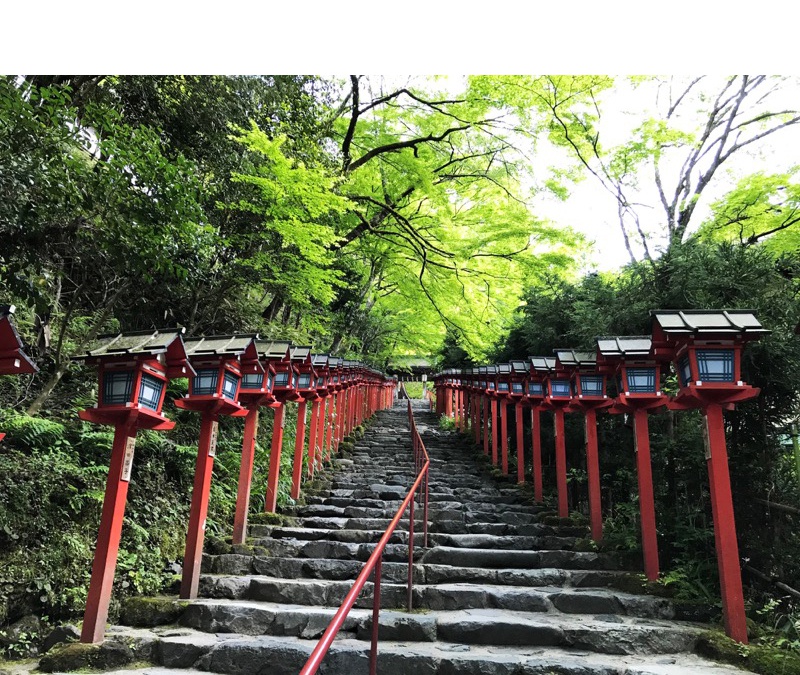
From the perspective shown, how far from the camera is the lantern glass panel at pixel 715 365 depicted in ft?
15.4

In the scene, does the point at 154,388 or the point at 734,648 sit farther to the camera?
the point at 154,388

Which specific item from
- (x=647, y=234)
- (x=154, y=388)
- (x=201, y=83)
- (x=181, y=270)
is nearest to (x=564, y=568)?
(x=154, y=388)

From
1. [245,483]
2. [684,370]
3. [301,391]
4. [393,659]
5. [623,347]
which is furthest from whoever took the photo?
[301,391]

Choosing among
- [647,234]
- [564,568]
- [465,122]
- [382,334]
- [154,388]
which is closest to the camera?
[154,388]

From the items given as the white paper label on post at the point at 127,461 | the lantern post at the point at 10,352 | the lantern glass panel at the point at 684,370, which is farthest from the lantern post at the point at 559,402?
the lantern post at the point at 10,352

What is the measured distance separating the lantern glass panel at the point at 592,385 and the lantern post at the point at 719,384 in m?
2.13

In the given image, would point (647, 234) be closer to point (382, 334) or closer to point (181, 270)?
point (181, 270)

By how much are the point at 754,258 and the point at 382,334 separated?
1800cm

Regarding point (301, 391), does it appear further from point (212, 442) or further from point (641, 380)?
point (641, 380)

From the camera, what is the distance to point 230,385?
5559 mm

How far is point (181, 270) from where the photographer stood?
248 inches

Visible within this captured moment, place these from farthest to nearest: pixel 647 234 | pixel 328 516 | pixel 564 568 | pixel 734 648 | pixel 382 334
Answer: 1. pixel 382 334
2. pixel 647 234
3. pixel 328 516
4. pixel 564 568
5. pixel 734 648

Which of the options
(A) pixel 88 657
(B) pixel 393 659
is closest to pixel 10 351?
(A) pixel 88 657

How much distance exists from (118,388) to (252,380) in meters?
2.52
